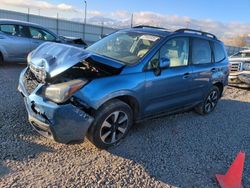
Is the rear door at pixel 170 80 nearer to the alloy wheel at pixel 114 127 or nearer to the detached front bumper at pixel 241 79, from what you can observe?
the alloy wheel at pixel 114 127

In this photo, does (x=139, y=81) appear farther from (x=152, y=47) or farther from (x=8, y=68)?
(x=8, y=68)

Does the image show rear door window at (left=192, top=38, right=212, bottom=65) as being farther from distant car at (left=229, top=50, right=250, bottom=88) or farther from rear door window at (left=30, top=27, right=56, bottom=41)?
rear door window at (left=30, top=27, right=56, bottom=41)

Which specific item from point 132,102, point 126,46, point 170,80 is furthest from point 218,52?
point 132,102

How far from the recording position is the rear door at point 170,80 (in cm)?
480

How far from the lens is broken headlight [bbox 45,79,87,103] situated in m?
3.84

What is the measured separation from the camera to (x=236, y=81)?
10.7m

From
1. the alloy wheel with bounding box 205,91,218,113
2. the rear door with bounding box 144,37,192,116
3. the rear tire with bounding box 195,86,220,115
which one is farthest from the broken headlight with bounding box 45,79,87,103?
the alloy wheel with bounding box 205,91,218,113

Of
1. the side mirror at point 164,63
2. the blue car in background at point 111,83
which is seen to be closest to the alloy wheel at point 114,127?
the blue car in background at point 111,83

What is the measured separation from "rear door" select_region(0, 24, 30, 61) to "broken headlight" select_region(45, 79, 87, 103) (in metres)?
6.26

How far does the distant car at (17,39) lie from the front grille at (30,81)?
16.0ft

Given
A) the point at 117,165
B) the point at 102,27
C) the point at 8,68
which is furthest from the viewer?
the point at 102,27

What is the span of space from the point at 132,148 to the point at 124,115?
1.76 ft

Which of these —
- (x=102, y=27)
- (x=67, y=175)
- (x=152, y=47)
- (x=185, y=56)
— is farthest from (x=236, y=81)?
(x=102, y=27)

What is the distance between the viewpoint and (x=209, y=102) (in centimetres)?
689
